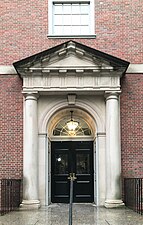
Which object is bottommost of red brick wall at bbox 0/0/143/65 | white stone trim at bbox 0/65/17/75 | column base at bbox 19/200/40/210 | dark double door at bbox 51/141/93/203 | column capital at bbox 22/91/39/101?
column base at bbox 19/200/40/210

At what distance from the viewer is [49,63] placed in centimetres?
1344

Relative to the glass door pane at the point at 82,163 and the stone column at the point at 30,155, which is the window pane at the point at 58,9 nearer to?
the stone column at the point at 30,155

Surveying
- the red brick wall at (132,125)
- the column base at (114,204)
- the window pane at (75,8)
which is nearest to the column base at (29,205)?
the column base at (114,204)

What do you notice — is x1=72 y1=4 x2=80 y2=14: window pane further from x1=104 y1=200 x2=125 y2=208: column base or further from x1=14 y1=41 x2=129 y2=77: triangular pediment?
x1=104 y1=200 x2=125 y2=208: column base

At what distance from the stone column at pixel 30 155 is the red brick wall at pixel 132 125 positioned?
2946 millimetres

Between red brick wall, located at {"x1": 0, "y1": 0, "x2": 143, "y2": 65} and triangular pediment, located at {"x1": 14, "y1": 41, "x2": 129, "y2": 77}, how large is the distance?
1126 mm

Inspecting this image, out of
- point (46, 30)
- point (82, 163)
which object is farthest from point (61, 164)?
point (46, 30)

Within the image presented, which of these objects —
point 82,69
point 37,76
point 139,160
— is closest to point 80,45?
point 82,69

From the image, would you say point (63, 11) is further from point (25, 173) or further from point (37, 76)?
point (25, 173)

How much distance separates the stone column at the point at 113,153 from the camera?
13109mm

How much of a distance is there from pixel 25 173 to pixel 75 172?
2201 millimetres

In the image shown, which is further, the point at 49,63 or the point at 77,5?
the point at 77,5

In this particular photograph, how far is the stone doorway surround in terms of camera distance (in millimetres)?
13281

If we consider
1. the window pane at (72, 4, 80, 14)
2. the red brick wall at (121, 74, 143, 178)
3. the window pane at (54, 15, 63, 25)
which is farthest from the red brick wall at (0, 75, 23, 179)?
the red brick wall at (121, 74, 143, 178)
